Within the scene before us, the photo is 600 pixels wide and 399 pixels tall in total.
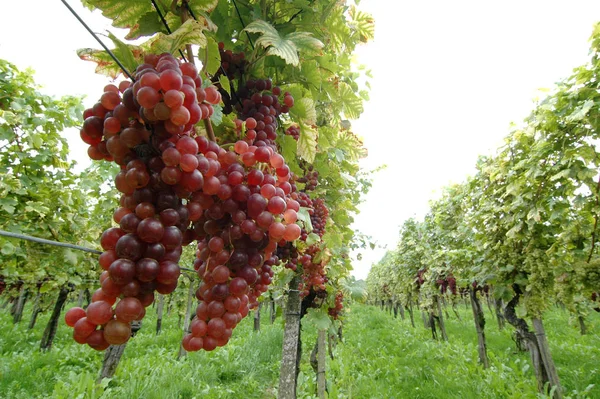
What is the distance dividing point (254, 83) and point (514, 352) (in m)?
12.6

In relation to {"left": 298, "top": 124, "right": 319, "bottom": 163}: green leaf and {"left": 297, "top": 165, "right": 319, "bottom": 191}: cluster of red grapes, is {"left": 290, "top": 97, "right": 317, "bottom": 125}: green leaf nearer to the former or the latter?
{"left": 298, "top": 124, "right": 319, "bottom": 163}: green leaf

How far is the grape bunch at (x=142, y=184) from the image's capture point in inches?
28.7

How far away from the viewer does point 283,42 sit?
4.65ft

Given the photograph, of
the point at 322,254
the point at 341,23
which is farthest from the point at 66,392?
the point at 341,23

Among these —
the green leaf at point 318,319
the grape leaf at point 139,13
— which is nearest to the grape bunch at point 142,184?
the grape leaf at point 139,13

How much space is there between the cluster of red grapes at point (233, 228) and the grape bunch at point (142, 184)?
114mm

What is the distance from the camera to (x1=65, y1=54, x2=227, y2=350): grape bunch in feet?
2.39

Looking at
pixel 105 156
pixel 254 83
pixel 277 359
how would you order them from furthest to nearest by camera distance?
1. pixel 277 359
2. pixel 254 83
3. pixel 105 156

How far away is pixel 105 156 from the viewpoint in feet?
2.97

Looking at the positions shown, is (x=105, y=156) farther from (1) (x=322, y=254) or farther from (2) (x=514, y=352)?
(2) (x=514, y=352)

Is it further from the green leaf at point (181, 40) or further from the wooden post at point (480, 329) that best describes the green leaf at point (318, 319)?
the wooden post at point (480, 329)

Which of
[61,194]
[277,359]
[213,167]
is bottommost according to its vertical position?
[277,359]

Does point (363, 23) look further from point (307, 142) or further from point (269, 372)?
point (269, 372)

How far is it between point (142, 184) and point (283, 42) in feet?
3.14
